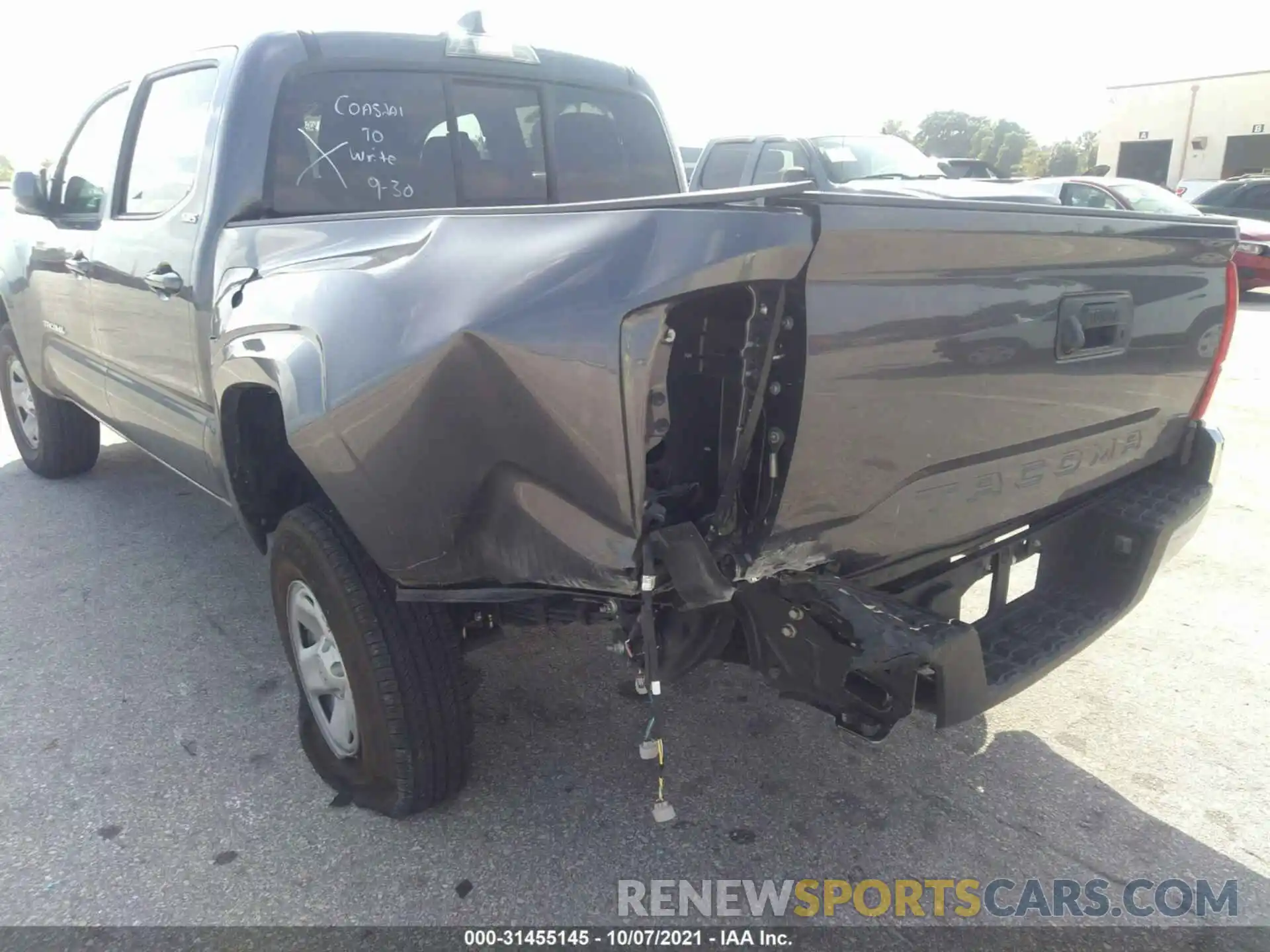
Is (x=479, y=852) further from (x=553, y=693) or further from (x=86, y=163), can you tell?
(x=86, y=163)

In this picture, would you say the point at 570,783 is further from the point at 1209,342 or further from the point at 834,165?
the point at 834,165

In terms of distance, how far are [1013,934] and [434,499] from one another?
65.6 inches

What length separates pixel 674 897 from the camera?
2.43m

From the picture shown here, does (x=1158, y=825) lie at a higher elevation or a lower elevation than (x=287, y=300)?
lower

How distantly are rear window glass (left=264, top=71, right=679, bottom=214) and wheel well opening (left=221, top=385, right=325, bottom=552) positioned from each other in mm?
673

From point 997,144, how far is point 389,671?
8135cm

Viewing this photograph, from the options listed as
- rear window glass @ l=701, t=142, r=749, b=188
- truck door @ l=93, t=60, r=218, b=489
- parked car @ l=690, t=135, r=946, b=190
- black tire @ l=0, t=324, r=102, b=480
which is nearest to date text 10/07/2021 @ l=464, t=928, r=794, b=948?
truck door @ l=93, t=60, r=218, b=489

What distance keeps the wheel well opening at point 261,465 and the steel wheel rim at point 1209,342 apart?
2511mm

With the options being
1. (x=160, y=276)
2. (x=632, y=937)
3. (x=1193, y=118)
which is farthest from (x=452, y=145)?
(x=1193, y=118)

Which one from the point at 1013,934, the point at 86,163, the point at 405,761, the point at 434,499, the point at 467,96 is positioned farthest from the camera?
the point at 86,163

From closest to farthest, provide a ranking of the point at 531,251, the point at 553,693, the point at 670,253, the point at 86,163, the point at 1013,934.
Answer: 1. the point at 670,253
2. the point at 531,251
3. the point at 1013,934
4. the point at 553,693
5. the point at 86,163

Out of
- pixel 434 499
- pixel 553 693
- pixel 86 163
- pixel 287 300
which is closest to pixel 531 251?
pixel 434 499

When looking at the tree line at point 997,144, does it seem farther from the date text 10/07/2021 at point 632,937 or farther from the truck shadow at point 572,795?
the date text 10/07/2021 at point 632,937

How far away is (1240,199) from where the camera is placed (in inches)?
577
